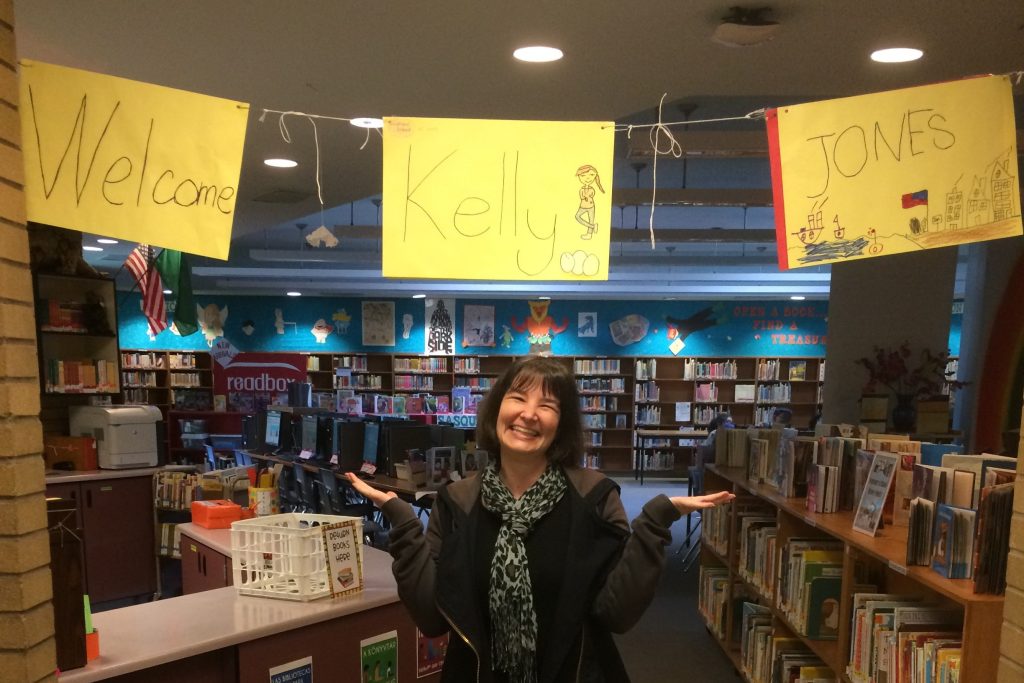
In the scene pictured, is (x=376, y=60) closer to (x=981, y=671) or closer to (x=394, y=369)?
(x=981, y=671)

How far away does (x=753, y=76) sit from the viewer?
328 centimetres

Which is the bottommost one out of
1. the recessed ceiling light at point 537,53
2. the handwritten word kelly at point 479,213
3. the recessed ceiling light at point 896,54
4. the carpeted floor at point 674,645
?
the carpeted floor at point 674,645

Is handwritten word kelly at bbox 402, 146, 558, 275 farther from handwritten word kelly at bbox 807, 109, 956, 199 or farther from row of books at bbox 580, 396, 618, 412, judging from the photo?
row of books at bbox 580, 396, 618, 412

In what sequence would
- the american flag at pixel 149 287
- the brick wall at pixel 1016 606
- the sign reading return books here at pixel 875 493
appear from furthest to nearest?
the american flag at pixel 149 287, the sign reading return books here at pixel 875 493, the brick wall at pixel 1016 606

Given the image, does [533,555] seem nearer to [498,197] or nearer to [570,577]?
[570,577]

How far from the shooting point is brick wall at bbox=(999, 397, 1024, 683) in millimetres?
1392

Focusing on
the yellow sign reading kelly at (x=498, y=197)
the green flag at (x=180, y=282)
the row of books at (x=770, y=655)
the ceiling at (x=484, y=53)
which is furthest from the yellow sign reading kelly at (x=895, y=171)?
the green flag at (x=180, y=282)

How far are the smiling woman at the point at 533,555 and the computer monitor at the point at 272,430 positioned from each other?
18.6 feet

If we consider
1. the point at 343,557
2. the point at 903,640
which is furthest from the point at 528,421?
the point at 903,640

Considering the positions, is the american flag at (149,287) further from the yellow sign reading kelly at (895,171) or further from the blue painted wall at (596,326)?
the yellow sign reading kelly at (895,171)

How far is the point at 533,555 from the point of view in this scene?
170 centimetres

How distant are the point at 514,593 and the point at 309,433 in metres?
5.28

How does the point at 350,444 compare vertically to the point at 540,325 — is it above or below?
below

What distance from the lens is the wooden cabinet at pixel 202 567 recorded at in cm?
318
